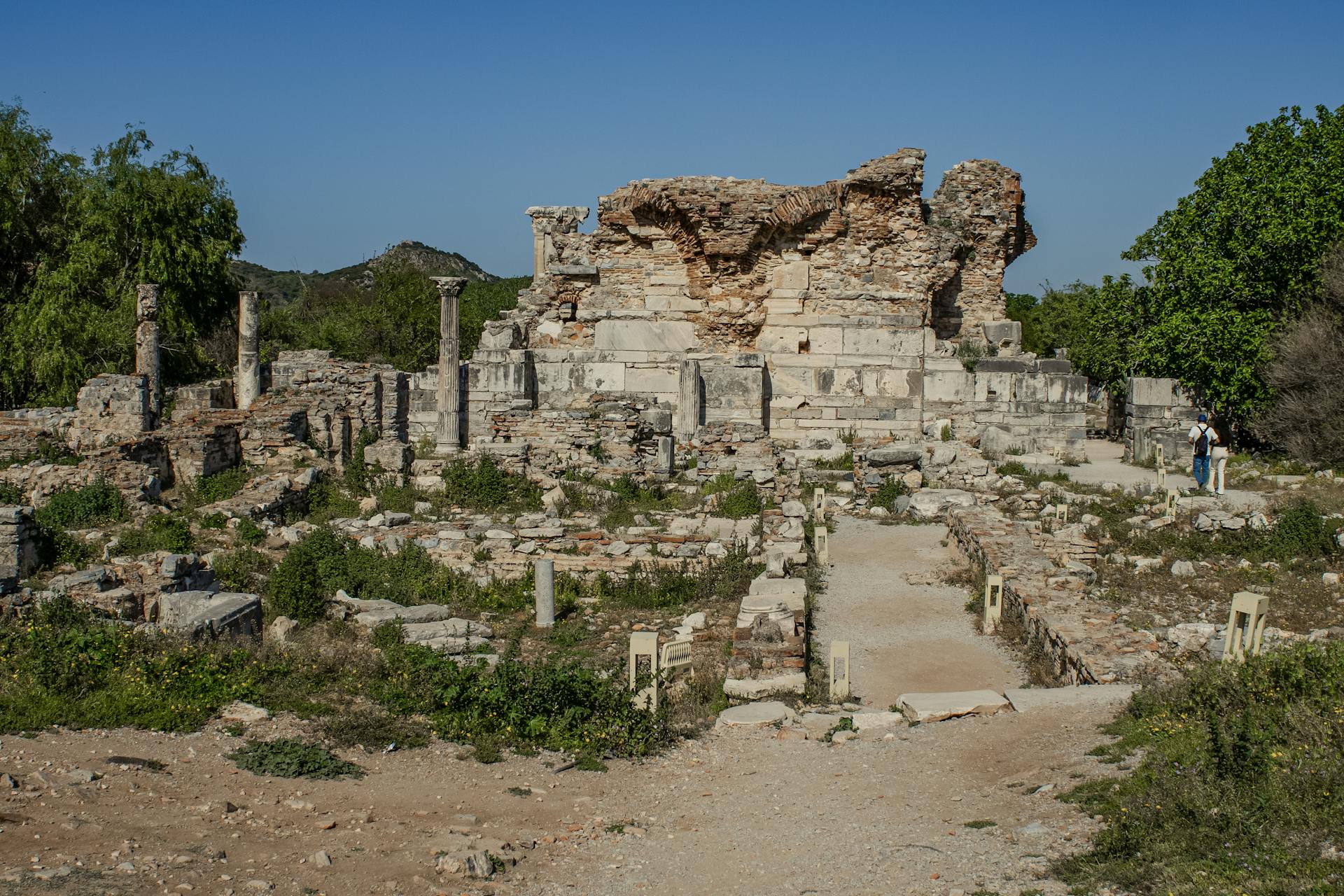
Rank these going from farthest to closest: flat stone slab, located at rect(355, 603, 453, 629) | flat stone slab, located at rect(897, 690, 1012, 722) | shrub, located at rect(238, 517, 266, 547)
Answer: shrub, located at rect(238, 517, 266, 547) < flat stone slab, located at rect(355, 603, 453, 629) < flat stone slab, located at rect(897, 690, 1012, 722)

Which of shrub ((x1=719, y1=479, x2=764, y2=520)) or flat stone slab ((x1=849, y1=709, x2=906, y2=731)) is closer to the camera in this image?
flat stone slab ((x1=849, y1=709, x2=906, y2=731))

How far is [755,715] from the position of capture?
7.66 metres

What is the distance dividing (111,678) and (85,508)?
6997 millimetres

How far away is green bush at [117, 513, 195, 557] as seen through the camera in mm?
12438

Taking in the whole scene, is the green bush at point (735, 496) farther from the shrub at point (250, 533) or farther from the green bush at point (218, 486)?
the green bush at point (218, 486)

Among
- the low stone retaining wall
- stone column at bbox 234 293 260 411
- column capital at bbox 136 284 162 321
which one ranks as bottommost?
the low stone retaining wall

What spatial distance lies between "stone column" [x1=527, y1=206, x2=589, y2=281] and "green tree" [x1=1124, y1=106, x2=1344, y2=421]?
38.1 feet

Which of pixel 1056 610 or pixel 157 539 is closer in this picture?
pixel 1056 610

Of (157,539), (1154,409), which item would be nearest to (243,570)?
(157,539)

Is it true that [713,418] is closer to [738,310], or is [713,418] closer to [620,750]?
[738,310]

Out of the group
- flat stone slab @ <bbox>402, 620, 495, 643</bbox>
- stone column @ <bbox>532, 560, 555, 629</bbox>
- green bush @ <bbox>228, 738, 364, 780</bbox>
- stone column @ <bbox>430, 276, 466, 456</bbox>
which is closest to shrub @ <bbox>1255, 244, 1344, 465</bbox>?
stone column @ <bbox>430, 276, 466, 456</bbox>

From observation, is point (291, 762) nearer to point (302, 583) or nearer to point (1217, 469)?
point (302, 583)

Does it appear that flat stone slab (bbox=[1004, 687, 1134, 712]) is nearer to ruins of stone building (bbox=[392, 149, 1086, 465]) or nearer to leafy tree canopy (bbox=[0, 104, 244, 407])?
ruins of stone building (bbox=[392, 149, 1086, 465])

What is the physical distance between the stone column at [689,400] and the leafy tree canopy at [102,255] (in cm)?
1469
